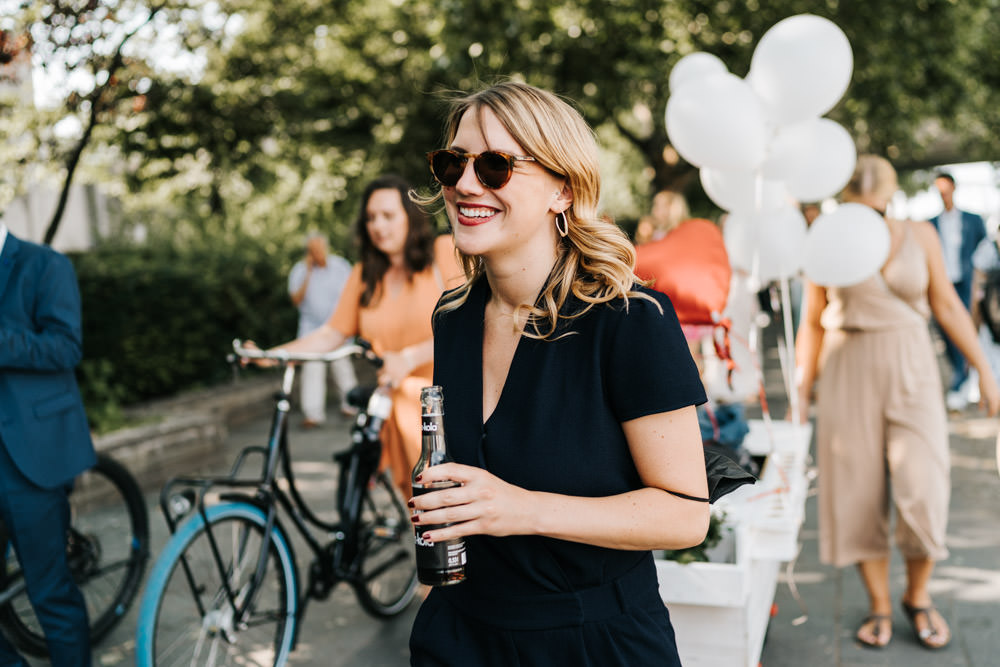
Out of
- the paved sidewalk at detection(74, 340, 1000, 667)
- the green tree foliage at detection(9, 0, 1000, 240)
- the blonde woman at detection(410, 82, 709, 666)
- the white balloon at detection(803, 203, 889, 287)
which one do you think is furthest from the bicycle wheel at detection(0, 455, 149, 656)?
the green tree foliage at detection(9, 0, 1000, 240)

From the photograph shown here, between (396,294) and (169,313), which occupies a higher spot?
(396,294)

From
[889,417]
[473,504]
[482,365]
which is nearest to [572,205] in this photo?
[482,365]

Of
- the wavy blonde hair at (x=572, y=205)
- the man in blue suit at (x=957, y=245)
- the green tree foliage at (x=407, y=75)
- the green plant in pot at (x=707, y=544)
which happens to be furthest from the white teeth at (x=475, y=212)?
the man in blue suit at (x=957, y=245)

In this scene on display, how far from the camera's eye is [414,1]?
11.3m

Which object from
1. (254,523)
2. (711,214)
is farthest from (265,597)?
(711,214)

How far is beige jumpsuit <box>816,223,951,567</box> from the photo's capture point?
4117mm

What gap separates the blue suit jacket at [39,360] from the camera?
10.9ft

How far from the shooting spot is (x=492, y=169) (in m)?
1.75

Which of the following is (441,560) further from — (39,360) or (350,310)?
(350,310)

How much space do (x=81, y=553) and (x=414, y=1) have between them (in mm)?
8910

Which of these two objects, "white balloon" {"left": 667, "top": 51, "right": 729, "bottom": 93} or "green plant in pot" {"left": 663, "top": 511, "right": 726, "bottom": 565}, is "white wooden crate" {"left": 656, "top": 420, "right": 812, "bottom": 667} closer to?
"green plant in pot" {"left": 663, "top": 511, "right": 726, "bottom": 565}

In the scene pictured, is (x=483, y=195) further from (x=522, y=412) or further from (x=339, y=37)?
(x=339, y=37)

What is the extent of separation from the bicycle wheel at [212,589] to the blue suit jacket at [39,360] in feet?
1.85

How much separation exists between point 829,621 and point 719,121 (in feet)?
8.25
